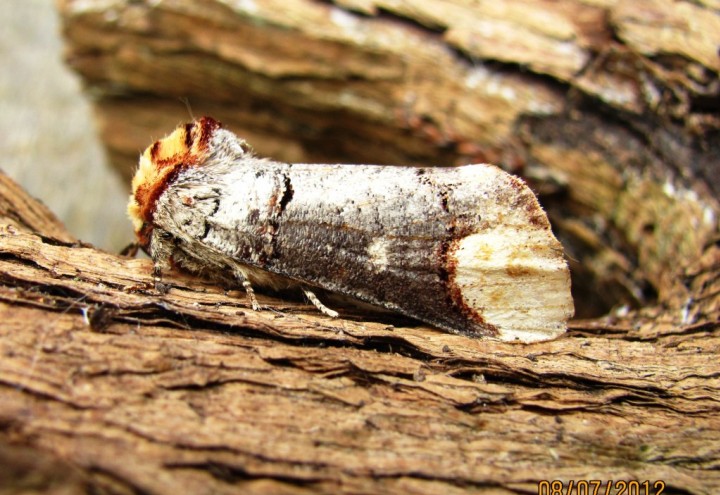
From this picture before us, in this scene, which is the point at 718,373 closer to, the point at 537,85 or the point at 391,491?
the point at 391,491

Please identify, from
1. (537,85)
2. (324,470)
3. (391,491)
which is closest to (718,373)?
(391,491)

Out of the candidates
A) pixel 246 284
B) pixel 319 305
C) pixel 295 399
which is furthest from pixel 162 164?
pixel 295 399

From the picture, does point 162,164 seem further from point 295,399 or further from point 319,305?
point 295,399

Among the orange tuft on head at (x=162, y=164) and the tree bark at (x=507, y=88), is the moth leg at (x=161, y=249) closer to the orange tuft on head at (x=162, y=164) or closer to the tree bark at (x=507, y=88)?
the orange tuft on head at (x=162, y=164)

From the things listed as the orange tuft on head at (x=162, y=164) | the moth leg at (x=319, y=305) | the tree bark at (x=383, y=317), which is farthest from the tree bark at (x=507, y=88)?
the moth leg at (x=319, y=305)

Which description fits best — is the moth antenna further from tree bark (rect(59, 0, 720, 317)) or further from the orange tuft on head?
tree bark (rect(59, 0, 720, 317))

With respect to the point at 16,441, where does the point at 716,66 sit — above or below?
above

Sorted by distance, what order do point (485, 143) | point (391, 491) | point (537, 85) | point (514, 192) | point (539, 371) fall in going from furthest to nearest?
point (485, 143) < point (537, 85) < point (514, 192) < point (539, 371) < point (391, 491)
